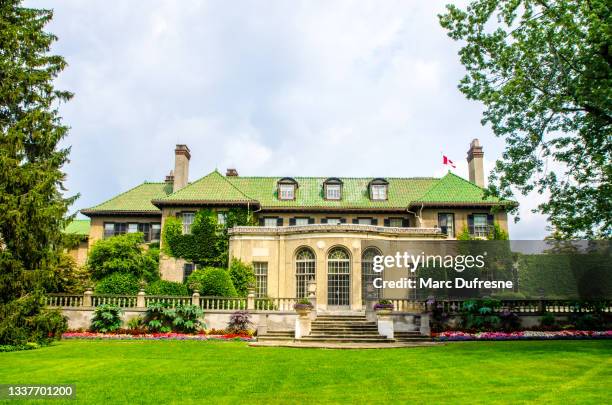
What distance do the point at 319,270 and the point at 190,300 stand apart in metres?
8.05

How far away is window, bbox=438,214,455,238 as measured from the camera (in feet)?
121

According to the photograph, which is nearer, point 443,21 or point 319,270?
point 443,21

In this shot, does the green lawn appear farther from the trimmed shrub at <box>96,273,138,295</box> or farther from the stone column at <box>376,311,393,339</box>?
the trimmed shrub at <box>96,273,138,295</box>

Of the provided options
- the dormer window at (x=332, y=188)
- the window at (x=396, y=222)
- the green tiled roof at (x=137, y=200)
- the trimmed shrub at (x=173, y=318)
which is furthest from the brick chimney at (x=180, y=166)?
the window at (x=396, y=222)

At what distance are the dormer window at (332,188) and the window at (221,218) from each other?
8.15 metres

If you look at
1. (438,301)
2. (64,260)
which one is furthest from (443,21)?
Result: (64,260)

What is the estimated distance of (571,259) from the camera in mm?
30156

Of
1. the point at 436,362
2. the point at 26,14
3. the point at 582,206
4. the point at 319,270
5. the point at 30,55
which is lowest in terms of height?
the point at 436,362

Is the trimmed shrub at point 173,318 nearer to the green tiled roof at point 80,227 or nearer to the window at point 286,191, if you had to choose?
the window at point 286,191

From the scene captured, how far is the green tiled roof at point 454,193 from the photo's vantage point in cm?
3662

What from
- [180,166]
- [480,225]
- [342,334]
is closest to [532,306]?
[342,334]

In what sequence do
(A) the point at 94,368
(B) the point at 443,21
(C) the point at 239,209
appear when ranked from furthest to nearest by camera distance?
(C) the point at 239,209 < (B) the point at 443,21 < (A) the point at 94,368

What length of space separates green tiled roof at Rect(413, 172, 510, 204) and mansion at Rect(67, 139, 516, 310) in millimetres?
71

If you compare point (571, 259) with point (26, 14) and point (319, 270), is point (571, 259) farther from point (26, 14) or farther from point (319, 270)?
point (26, 14)
